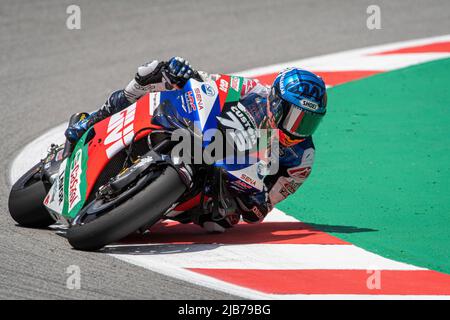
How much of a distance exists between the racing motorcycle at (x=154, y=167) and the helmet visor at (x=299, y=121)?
16cm

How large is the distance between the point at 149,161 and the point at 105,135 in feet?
2.01

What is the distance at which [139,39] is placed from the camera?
13.3 meters

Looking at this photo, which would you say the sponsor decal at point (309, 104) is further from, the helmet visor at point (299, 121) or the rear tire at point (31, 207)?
the rear tire at point (31, 207)

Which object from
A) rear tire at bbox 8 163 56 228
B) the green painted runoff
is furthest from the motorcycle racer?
the green painted runoff

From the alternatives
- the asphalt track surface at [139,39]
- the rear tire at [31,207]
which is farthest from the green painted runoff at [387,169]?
the rear tire at [31,207]

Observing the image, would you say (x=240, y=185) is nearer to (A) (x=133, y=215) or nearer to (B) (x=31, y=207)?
(A) (x=133, y=215)

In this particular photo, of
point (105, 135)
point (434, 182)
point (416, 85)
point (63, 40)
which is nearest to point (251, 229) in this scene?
point (105, 135)

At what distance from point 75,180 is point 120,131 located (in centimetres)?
43

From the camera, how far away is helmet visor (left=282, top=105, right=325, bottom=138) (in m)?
6.49

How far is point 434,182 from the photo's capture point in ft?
27.5

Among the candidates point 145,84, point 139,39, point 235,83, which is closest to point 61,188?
point 145,84

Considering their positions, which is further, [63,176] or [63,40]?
[63,40]

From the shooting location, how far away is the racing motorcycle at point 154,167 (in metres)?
6.03
